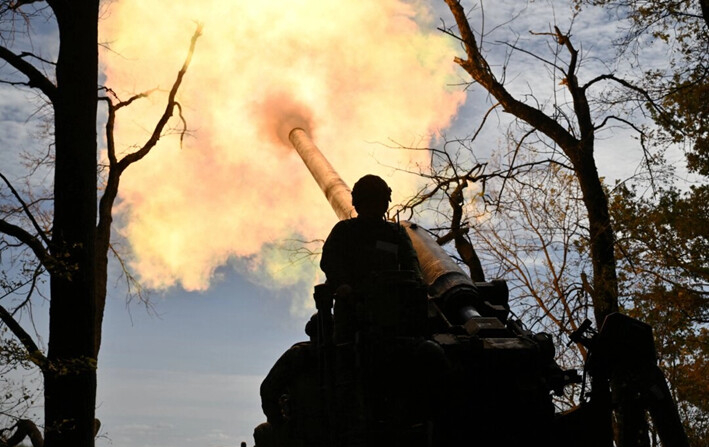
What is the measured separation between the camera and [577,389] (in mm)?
20219

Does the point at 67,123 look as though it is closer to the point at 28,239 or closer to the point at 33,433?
the point at 28,239

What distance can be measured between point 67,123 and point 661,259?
14.1 m

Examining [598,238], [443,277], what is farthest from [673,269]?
[443,277]

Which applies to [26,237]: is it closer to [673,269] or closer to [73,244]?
[73,244]

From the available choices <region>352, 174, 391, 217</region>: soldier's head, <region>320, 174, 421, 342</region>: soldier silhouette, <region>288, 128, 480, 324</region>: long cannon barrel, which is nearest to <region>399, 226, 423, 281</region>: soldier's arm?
<region>320, 174, 421, 342</region>: soldier silhouette

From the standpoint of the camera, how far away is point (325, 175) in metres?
15.2

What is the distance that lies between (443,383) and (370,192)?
191cm

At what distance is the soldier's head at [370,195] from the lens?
7.35 meters

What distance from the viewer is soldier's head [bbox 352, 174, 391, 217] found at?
7348 mm

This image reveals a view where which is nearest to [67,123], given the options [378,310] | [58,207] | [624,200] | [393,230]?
[58,207]

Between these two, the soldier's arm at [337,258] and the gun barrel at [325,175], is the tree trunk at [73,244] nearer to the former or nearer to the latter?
the soldier's arm at [337,258]

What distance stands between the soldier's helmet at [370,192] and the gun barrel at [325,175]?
5.47m

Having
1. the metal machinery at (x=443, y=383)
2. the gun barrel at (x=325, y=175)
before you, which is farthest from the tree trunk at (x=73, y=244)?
the gun barrel at (x=325, y=175)

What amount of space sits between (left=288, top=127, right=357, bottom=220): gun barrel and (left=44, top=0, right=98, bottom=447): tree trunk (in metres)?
4.71
